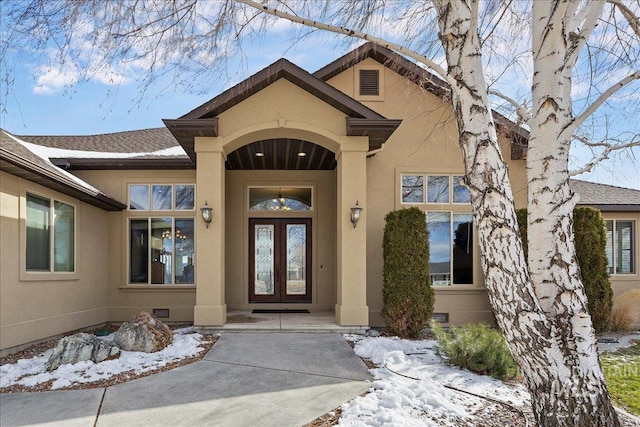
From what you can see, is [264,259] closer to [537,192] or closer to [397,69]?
[397,69]

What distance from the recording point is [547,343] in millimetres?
3537

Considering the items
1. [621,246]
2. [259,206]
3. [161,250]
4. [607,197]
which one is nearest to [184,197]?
[161,250]

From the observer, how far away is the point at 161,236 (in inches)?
424

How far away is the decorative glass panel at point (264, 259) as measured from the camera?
11328mm

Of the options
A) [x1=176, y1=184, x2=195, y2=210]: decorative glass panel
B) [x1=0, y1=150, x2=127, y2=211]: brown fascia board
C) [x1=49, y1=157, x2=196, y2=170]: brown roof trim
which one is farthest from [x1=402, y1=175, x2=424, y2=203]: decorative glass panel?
[x1=0, y1=150, x2=127, y2=211]: brown fascia board

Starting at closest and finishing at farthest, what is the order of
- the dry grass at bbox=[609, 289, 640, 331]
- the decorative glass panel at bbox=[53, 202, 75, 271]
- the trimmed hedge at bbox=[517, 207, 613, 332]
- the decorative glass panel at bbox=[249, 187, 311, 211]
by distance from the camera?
the decorative glass panel at bbox=[53, 202, 75, 271] < the trimmed hedge at bbox=[517, 207, 613, 332] < the dry grass at bbox=[609, 289, 640, 331] < the decorative glass panel at bbox=[249, 187, 311, 211]

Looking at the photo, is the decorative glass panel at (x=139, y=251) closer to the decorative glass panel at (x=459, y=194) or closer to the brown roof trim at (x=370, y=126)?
the brown roof trim at (x=370, y=126)

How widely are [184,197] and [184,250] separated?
4.24 feet

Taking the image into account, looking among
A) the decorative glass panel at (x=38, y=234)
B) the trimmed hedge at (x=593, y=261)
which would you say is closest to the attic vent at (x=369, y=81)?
the trimmed hedge at (x=593, y=261)

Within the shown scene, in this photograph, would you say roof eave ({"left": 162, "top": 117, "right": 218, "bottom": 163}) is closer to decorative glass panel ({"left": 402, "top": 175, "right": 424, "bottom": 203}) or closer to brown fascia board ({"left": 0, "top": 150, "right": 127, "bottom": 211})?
brown fascia board ({"left": 0, "top": 150, "right": 127, "bottom": 211})

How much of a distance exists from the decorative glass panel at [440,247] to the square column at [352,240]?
241 cm

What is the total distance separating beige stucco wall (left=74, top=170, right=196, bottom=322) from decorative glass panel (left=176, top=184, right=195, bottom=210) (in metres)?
0.55

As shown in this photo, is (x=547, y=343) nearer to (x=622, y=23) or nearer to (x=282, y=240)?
(x=622, y=23)

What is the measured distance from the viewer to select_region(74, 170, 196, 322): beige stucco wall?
34.4 ft
